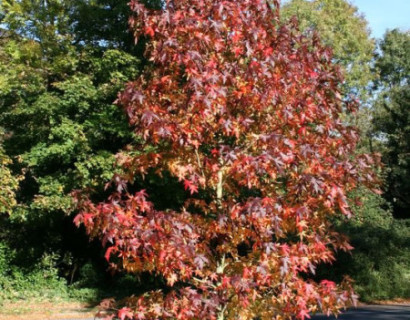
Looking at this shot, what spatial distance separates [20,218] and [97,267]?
12.5 feet

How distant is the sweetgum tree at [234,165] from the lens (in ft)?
12.7

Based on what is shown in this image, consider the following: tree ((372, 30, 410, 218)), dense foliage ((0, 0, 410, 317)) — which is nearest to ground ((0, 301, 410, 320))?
dense foliage ((0, 0, 410, 317))

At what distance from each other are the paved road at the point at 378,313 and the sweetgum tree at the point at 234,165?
9229mm

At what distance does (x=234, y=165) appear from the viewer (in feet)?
13.4

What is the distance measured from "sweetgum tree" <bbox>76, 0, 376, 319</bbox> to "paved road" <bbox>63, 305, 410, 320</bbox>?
9229 mm

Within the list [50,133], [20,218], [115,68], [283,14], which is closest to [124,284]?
[20,218]

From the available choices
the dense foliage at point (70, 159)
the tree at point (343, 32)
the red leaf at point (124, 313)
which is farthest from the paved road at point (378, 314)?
the tree at point (343, 32)

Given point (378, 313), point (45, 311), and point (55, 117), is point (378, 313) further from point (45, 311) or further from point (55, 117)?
point (55, 117)

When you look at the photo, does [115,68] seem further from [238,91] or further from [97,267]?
[238,91]

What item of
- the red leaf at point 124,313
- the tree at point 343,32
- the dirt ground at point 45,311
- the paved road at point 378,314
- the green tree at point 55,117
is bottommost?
the dirt ground at point 45,311

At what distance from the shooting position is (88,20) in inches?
659

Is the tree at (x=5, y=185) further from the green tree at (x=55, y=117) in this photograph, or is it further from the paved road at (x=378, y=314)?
the paved road at (x=378, y=314)

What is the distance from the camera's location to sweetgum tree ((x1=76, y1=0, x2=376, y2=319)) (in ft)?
12.7

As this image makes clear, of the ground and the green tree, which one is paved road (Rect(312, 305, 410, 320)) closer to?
the ground
